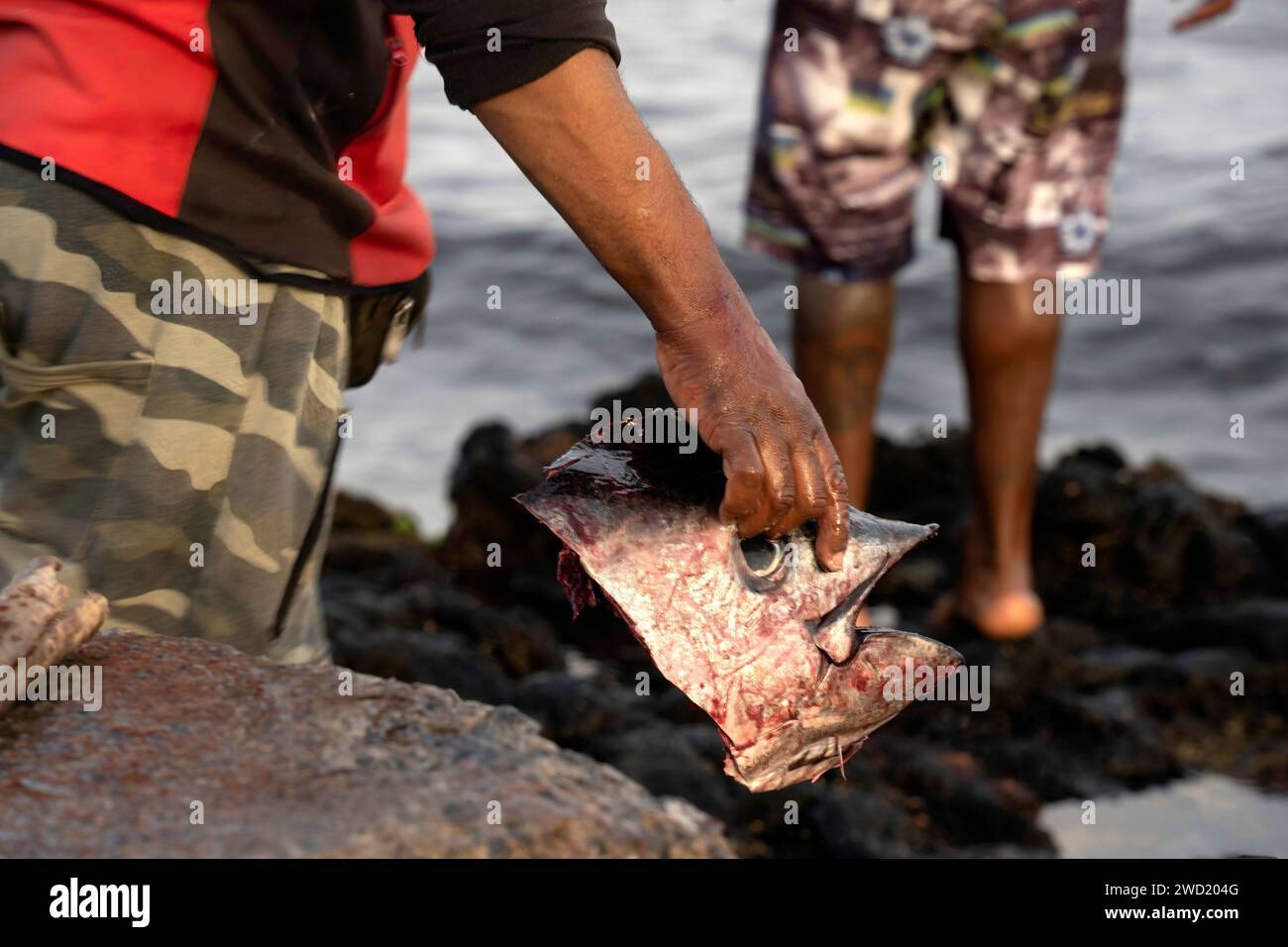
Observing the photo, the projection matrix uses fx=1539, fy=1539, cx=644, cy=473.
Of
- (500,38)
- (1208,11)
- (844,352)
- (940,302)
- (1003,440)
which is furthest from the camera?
(940,302)

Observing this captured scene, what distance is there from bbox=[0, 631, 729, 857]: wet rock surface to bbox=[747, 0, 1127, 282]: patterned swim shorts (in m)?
2.29

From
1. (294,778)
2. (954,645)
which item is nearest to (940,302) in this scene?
(954,645)

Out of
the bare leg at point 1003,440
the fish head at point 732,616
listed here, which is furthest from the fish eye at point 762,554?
the bare leg at point 1003,440

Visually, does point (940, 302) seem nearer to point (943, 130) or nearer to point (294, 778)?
point (943, 130)

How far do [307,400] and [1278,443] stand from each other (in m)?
4.86

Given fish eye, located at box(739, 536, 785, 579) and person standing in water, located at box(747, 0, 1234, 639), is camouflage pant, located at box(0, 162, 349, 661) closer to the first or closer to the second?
fish eye, located at box(739, 536, 785, 579)

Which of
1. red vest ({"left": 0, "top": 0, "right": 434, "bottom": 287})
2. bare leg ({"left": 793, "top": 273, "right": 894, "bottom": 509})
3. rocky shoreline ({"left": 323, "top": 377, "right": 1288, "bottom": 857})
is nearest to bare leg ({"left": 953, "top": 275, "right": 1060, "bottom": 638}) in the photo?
rocky shoreline ({"left": 323, "top": 377, "right": 1288, "bottom": 857})

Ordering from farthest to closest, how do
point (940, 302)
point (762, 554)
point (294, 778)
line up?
point (940, 302)
point (762, 554)
point (294, 778)

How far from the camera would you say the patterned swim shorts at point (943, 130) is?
3635 millimetres

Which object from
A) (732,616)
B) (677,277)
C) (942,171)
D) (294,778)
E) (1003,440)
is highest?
(942,171)

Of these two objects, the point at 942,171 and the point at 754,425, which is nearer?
the point at 754,425

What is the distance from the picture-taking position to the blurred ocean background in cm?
625

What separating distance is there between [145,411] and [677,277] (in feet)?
2.39

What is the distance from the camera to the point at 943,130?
12.6 feet
